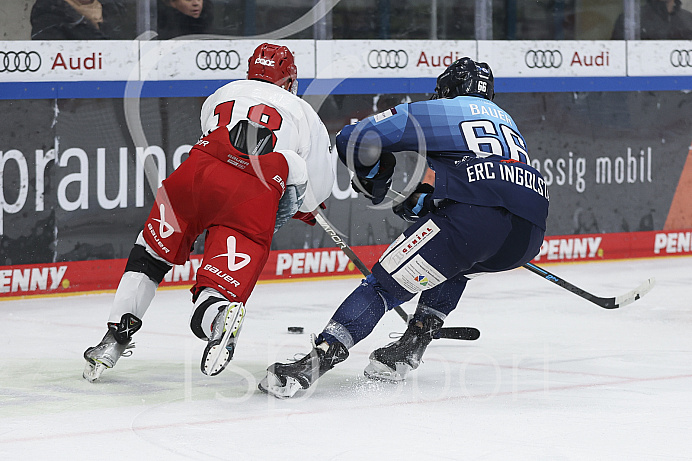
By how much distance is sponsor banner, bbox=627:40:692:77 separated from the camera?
27.9 ft

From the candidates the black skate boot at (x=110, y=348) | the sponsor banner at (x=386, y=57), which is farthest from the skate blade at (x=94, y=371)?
the sponsor banner at (x=386, y=57)

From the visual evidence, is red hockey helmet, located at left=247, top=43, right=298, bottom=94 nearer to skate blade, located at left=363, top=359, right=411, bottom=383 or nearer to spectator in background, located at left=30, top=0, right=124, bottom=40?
skate blade, located at left=363, top=359, right=411, bottom=383

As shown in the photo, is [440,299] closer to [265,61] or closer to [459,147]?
[459,147]

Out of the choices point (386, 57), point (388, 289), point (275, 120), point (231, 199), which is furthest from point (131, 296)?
point (386, 57)

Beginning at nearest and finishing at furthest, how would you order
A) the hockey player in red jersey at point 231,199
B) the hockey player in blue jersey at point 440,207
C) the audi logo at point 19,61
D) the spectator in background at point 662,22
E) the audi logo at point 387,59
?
the hockey player in red jersey at point 231,199 → the hockey player in blue jersey at point 440,207 → the audi logo at point 19,61 → the audi logo at point 387,59 → the spectator in background at point 662,22

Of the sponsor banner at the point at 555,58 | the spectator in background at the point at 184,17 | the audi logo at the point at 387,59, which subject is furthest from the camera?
the sponsor banner at the point at 555,58

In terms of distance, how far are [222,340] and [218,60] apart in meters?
3.93

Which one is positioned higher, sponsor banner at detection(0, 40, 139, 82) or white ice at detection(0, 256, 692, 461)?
sponsor banner at detection(0, 40, 139, 82)

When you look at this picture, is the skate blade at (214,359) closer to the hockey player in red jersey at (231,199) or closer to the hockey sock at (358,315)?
the hockey player in red jersey at (231,199)

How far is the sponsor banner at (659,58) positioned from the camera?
8.49 metres

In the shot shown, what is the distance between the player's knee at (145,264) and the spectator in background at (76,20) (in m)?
2.92

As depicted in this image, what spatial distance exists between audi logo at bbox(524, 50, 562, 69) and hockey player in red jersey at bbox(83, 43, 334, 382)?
4.23m

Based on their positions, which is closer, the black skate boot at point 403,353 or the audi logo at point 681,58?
the black skate boot at point 403,353

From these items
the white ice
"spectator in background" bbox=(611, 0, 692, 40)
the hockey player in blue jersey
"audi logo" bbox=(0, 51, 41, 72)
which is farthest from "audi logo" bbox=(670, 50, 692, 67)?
the hockey player in blue jersey
